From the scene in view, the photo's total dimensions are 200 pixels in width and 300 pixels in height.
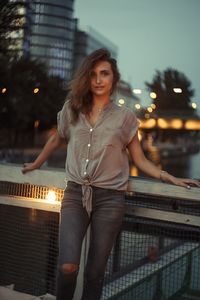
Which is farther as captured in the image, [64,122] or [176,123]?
[176,123]

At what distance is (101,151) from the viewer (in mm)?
2279

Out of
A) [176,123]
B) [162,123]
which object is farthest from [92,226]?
[176,123]

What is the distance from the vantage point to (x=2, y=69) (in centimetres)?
550

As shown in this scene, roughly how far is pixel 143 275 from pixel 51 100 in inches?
111

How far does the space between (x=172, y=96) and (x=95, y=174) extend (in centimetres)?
202

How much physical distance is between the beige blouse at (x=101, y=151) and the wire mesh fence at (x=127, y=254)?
29 centimetres

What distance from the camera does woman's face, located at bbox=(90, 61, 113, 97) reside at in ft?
7.89

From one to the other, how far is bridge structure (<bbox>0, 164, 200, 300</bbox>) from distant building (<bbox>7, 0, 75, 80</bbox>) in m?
2.08

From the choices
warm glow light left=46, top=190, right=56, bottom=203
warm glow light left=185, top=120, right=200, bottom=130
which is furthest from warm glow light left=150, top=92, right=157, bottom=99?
warm glow light left=46, top=190, right=56, bottom=203

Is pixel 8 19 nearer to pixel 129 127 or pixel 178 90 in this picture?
pixel 178 90

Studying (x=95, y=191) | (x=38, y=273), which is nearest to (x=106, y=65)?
(x=95, y=191)

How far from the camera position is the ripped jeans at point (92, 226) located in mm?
2227

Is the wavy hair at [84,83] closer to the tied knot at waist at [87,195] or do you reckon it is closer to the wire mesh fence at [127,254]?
the tied knot at waist at [87,195]

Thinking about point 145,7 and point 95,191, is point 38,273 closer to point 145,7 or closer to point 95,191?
point 95,191
